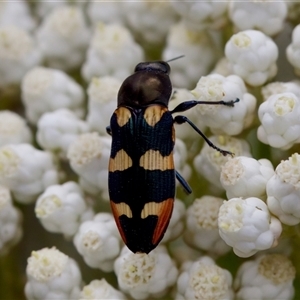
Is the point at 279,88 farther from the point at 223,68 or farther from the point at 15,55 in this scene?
the point at 15,55

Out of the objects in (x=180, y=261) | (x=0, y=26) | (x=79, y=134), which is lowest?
(x=180, y=261)

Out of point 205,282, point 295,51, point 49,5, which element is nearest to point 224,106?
point 295,51

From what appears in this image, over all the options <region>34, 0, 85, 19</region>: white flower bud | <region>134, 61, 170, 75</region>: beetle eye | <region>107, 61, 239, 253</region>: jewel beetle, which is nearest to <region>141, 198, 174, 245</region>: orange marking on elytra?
<region>107, 61, 239, 253</region>: jewel beetle

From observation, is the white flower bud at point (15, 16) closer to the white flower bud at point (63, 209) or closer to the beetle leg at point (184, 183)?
the white flower bud at point (63, 209)

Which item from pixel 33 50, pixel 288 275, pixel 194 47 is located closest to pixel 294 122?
pixel 288 275

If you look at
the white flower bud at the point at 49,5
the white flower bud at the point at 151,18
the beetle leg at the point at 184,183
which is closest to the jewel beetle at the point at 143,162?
the beetle leg at the point at 184,183

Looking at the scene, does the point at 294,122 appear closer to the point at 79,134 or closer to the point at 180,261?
the point at 180,261
